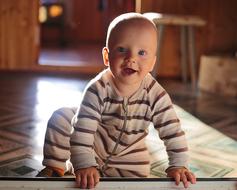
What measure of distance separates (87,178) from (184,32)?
7.09 feet

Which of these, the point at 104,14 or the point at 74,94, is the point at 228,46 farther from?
the point at 104,14

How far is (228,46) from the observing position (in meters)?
3.00

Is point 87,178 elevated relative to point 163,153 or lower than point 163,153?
elevated

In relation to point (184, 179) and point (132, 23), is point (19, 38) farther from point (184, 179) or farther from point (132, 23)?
point (184, 179)

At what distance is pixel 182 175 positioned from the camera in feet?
2.47

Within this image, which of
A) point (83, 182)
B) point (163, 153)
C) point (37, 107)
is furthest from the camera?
point (37, 107)

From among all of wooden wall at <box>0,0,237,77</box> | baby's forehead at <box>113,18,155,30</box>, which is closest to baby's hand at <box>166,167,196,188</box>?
baby's forehead at <box>113,18,155,30</box>

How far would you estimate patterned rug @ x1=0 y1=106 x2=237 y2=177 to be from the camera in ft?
3.75

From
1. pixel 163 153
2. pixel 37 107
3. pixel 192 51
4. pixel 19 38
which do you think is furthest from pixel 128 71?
pixel 19 38

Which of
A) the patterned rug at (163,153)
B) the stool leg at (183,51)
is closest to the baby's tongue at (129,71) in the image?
the patterned rug at (163,153)

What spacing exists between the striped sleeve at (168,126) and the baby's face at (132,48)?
0.09 metres

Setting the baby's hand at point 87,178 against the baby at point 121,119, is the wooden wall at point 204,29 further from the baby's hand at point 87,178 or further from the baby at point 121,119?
the baby's hand at point 87,178

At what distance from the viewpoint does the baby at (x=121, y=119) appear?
77cm

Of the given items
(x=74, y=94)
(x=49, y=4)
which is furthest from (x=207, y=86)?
(x=49, y=4)
